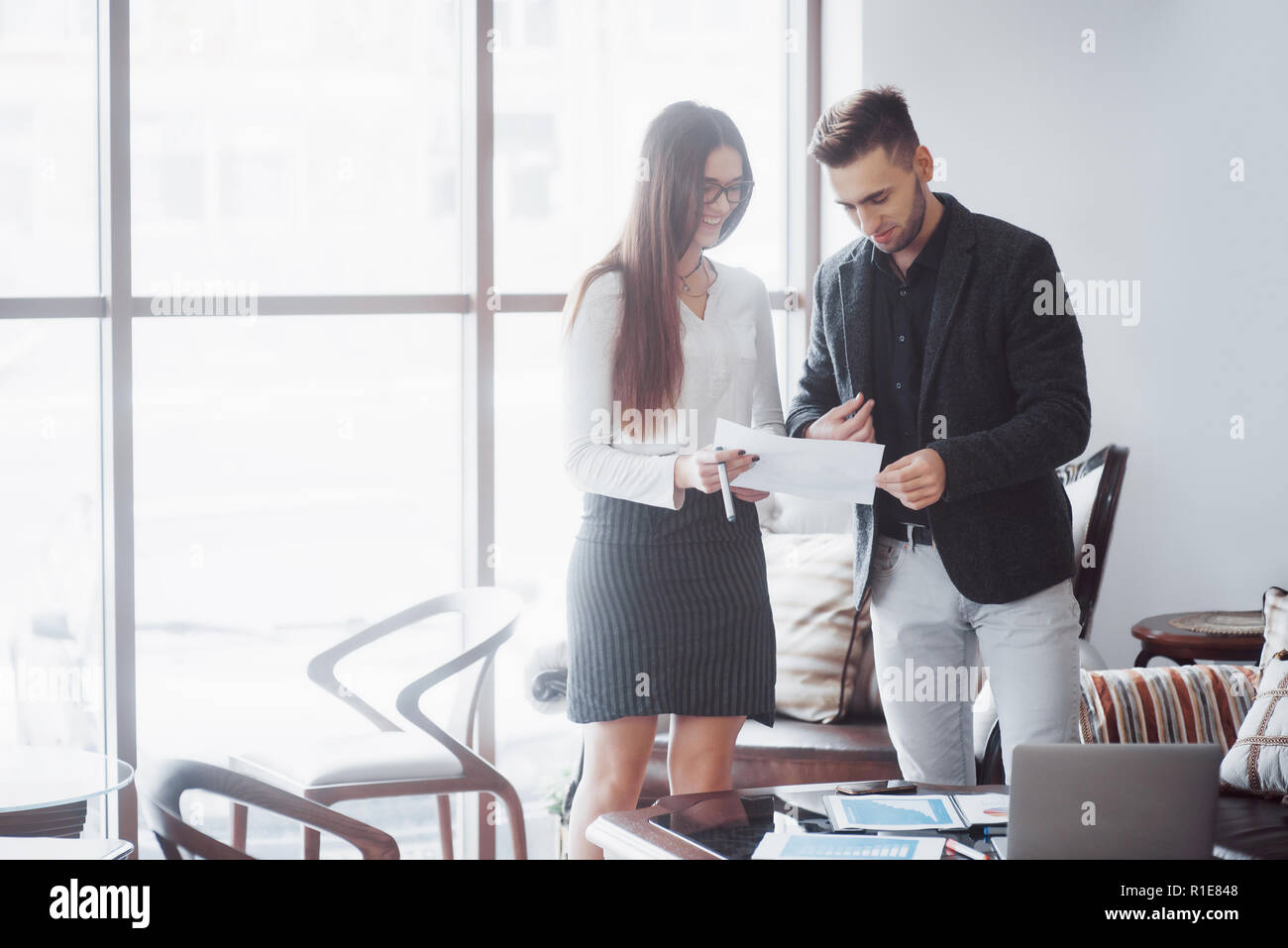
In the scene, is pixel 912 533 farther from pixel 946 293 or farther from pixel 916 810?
pixel 916 810

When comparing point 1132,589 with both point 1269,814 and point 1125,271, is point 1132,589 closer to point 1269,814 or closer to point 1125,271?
point 1125,271

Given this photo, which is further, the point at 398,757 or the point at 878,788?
the point at 398,757

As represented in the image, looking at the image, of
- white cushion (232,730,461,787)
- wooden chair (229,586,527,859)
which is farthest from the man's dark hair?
white cushion (232,730,461,787)

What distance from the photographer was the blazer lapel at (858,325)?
2156 mm

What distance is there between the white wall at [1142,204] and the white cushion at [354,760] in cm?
204

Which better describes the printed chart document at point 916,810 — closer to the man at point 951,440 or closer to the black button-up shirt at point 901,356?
the man at point 951,440

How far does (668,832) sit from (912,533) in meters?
0.71

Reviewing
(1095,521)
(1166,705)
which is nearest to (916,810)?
(1166,705)

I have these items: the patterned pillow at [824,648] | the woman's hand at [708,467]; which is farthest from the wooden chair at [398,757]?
the woman's hand at [708,467]

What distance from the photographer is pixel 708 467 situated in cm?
199

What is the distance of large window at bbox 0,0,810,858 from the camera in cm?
322
